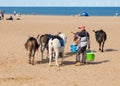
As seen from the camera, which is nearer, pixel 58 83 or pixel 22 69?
pixel 58 83

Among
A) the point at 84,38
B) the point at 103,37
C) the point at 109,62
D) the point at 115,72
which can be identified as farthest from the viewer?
the point at 103,37

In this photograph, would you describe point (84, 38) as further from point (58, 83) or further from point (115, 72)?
point (58, 83)

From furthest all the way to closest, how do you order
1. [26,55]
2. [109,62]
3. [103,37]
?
1. [103,37]
2. [26,55]
3. [109,62]

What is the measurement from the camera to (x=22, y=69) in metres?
17.7

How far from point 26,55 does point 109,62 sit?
473 centimetres

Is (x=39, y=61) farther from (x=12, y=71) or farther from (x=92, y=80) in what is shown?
(x=92, y=80)

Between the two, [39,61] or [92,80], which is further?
[39,61]

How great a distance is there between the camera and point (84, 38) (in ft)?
60.6

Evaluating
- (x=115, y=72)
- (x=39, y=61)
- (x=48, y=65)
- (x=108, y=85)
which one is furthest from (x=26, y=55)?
(x=108, y=85)

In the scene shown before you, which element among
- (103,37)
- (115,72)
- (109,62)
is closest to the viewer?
(115,72)

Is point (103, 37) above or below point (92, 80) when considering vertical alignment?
above

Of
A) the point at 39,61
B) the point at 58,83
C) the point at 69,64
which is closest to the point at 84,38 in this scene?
the point at 69,64

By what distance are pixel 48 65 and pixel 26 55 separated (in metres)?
3.55

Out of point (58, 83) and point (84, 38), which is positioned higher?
point (84, 38)
